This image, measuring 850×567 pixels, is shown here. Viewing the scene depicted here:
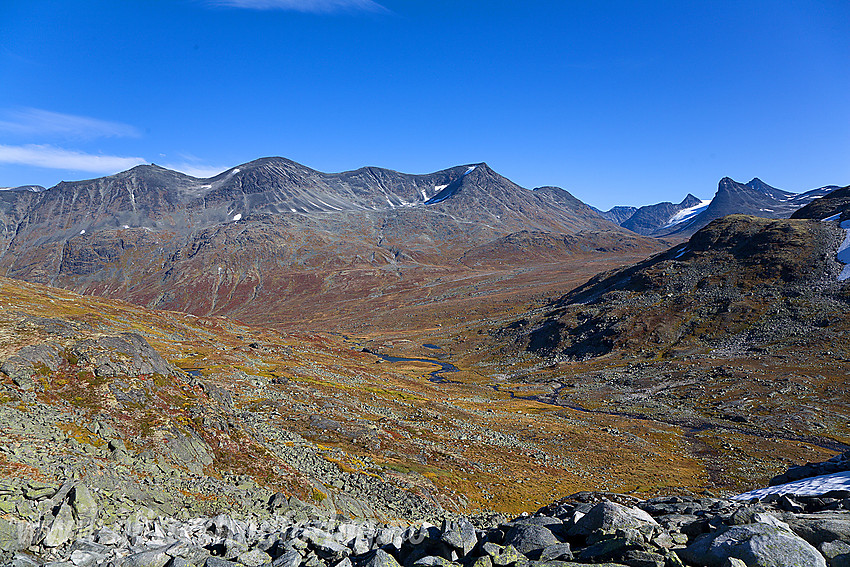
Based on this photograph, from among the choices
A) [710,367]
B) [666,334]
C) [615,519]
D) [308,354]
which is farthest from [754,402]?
A: [308,354]

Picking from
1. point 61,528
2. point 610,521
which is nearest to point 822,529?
point 610,521

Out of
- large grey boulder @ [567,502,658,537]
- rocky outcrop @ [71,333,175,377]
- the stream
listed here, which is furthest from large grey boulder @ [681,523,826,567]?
the stream

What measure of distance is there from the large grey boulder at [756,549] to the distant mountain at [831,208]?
194 metres

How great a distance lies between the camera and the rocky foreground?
1269cm

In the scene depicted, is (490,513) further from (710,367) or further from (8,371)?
(710,367)

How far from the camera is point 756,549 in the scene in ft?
39.5

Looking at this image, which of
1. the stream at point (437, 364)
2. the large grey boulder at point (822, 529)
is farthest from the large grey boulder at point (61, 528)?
the stream at point (437, 364)

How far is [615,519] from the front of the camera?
600 inches

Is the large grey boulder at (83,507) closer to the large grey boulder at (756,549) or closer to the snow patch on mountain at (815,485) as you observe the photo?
the large grey boulder at (756,549)

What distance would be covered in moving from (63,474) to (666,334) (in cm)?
14428

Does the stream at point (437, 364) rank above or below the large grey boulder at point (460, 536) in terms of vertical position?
below

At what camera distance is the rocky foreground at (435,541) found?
12.7m

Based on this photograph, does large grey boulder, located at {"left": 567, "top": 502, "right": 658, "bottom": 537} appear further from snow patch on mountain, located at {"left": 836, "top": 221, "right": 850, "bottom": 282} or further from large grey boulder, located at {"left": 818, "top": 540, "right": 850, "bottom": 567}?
snow patch on mountain, located at {"left": 836, "top": 221, "right": 850, "bottom": 282}

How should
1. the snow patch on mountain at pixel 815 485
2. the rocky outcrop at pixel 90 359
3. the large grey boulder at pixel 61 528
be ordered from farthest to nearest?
1. the rocky outcrop at pixel 90 359
2. the snow patch on mountain at pixel 815 485
3. the large grey boulder at pixel 61 528
